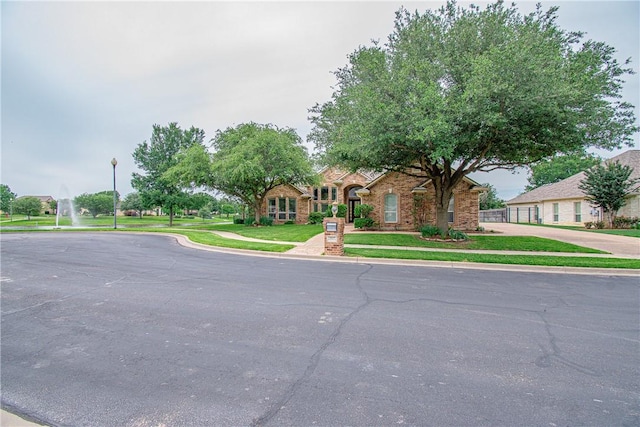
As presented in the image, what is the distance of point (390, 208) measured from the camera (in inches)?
851

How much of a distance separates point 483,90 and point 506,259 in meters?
5.39

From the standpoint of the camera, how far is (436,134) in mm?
A: 10039

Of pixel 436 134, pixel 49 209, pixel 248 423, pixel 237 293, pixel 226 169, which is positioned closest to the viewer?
pixel 248 423

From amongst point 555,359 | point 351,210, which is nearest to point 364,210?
point 351,210

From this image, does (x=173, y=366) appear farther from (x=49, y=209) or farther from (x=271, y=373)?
(x=49, y=209)

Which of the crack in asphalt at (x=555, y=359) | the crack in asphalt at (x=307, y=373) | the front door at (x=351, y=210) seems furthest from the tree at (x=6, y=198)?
the crack in asphalt at (x=555, y=359)

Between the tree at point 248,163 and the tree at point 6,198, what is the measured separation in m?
55.0

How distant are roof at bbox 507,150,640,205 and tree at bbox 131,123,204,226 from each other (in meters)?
36.8

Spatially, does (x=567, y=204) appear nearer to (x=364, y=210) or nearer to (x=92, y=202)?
(x=364, y=210)

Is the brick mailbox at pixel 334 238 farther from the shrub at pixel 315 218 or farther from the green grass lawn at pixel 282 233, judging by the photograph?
the shrub at pixel 315 218

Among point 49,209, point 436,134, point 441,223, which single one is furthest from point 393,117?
point 49,209

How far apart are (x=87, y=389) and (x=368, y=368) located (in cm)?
269

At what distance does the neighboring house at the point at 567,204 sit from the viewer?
2389cm

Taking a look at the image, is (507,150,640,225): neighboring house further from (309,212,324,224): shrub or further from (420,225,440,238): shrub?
(309,212,324,224): shrub
